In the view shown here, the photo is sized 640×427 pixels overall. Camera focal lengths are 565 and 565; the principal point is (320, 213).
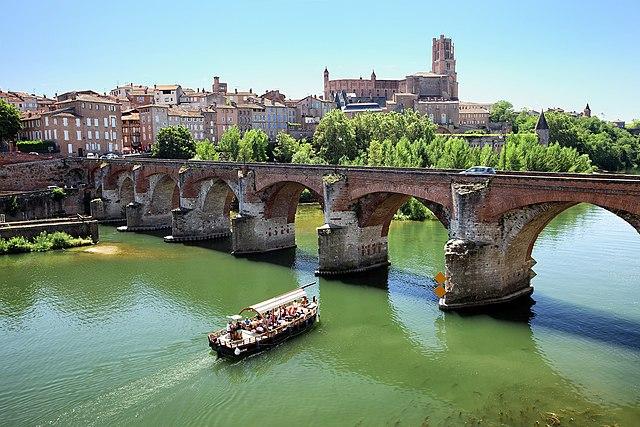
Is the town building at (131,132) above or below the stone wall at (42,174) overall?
above

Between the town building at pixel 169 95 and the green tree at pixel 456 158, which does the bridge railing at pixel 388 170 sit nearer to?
the green tree at pixel 456 158

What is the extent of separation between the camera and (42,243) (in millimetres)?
47750

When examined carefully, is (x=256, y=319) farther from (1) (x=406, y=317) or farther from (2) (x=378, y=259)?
(2) (x=378, y=259)

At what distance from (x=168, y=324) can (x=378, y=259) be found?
50.9 feet

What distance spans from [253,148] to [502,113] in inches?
3859

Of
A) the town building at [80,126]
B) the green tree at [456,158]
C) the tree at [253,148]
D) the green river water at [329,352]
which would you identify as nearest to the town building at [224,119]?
the tree at [253,148]

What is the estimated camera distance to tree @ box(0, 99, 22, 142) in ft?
234

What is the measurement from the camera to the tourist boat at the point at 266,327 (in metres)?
24.1

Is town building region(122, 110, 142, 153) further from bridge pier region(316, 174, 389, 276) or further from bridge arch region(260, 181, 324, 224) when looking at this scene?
bridge pier region(316, 174, 389, 276)

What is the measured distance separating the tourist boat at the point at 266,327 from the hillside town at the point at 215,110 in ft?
208

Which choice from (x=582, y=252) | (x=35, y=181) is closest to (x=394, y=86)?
(x=35, y=181)

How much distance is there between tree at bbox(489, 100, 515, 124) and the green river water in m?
121

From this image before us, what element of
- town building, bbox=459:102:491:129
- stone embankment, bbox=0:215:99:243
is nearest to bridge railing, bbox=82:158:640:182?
stone embankment, bbox=0:215:99:243

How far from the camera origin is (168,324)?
94.0 feet
